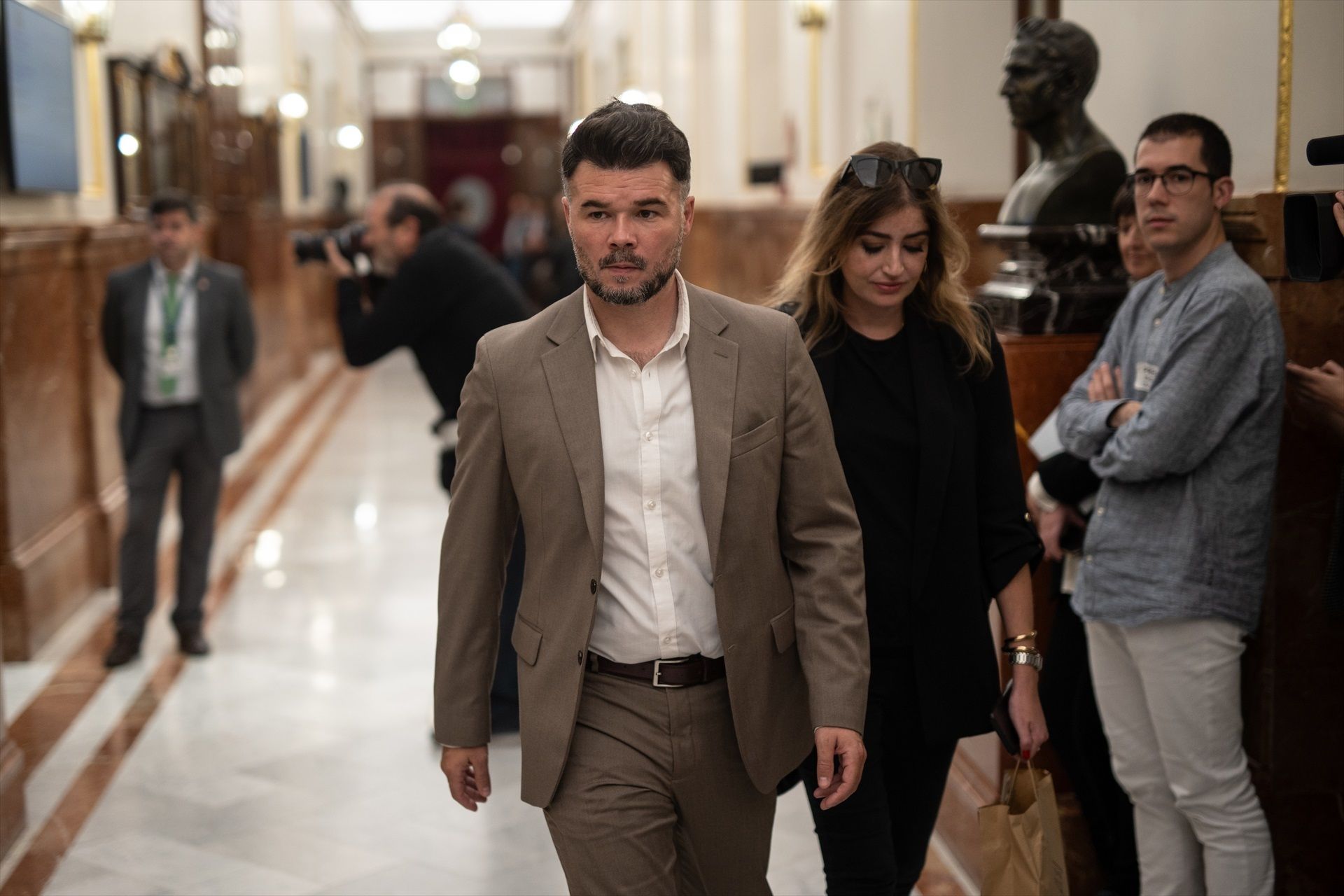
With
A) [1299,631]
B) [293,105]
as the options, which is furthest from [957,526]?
[293,105]

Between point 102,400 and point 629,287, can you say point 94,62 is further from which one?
point 629,287

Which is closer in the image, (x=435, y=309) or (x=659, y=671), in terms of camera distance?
(x=659, y=671)

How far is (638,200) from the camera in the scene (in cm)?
220

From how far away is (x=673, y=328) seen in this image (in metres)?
2.34

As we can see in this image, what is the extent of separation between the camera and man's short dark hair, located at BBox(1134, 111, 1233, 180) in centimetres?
311

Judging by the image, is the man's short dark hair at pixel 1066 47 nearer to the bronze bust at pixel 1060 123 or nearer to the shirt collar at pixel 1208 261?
the bronze bust at pixel 1060 123

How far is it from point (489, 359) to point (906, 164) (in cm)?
89

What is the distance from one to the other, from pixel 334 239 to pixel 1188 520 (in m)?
3.08

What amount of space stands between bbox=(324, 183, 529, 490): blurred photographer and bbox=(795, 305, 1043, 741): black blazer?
2265 millimetres

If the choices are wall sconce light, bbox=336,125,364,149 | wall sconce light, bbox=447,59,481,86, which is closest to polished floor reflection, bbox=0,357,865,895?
wall sconce light, bbox=447,59,481,86

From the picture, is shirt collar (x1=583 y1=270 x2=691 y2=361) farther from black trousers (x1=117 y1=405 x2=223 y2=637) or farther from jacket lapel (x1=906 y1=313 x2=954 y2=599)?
A: black trousers (x1=117 y1=405 x2=223 y2=637)

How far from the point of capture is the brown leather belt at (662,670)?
7.53 ft

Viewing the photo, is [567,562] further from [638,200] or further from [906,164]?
[906,164]

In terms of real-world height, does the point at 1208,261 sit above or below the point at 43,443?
above
